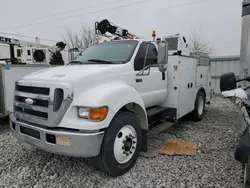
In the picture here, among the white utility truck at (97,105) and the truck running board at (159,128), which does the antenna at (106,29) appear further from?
the truck running board at (159,128)

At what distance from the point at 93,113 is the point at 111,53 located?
5.17ft

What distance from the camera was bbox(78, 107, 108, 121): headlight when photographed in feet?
7.79

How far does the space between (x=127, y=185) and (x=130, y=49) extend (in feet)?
7.37

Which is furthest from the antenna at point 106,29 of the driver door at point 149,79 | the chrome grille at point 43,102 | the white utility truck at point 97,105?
the chrome grille at point 43,102

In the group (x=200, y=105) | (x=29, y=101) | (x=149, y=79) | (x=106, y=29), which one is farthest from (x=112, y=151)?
(x=200, y=105)

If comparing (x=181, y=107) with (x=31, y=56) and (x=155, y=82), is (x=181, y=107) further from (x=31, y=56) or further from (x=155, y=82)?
(x=31, y=56)

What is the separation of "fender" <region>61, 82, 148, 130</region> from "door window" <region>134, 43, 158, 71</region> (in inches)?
29.1

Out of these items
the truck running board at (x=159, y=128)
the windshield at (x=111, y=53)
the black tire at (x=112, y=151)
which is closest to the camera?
the black tire at (x=112, y=151)

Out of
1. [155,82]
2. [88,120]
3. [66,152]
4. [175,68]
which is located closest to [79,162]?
[66,152]

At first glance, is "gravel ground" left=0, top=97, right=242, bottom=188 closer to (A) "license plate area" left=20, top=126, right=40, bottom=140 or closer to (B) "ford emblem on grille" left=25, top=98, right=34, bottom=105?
(A) "license plate area" left=20, top=126, right=40, bottom=140

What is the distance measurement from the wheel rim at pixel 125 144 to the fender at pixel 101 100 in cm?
38

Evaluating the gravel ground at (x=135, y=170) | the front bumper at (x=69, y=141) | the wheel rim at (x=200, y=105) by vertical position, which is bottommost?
the gravel ground at (x=135, y=170)

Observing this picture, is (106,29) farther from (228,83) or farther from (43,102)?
(228,83)

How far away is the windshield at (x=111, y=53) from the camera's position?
3.38 meters
